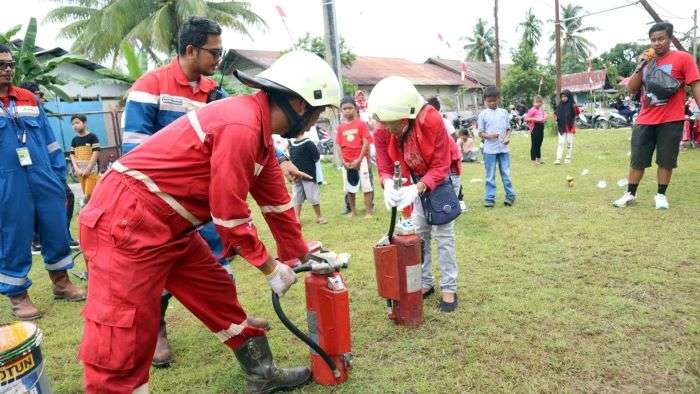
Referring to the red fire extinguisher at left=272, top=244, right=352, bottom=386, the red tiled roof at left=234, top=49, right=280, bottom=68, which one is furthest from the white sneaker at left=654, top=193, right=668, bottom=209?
the red tiled roof at left=234, top=49, right=280, bottom=68

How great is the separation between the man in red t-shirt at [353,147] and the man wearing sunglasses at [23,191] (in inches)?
156

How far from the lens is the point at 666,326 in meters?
3.25

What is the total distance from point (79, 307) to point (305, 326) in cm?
240

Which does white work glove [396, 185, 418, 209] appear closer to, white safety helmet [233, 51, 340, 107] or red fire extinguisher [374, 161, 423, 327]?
red fire extinguisher [374, 161, 423, 327]

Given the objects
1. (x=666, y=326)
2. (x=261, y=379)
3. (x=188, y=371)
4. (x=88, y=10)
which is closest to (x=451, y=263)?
(x=666, y=326)

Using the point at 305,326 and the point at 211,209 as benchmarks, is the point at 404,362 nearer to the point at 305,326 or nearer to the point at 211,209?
the point at 305,326

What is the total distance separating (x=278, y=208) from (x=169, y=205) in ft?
2.33

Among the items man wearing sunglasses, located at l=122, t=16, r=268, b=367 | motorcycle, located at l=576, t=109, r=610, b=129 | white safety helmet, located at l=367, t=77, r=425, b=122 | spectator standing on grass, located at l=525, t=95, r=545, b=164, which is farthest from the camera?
motorcycle, located at l=576, t=109, r=610, b=129

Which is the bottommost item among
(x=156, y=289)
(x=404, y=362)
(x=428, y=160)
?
(x=404, y=362)

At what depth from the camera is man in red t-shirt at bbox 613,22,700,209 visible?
5793mm

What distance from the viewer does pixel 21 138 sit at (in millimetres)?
4172

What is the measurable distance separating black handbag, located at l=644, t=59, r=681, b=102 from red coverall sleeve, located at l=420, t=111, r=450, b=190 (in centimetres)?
393

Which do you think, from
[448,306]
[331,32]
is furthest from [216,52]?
[331,32]

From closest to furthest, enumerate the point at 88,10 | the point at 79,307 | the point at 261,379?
the point at 261,379
the point at 79,307
the point at 88,10
